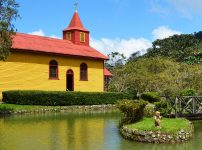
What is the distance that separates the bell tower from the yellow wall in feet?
15.3

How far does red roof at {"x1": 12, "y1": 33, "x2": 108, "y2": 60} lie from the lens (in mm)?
44578

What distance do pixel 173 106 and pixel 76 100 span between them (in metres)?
16.9

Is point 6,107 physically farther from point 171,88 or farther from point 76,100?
point 171,88

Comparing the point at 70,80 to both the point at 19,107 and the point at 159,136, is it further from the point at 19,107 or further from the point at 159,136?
the point at 159,136

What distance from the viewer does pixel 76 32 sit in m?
55.2

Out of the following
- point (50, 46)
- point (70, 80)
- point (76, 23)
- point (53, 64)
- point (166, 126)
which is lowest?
point (166, 126)

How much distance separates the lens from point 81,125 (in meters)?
26.5

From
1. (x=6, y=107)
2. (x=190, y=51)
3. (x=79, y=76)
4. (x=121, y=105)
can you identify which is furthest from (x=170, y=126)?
(x=190, y=51)

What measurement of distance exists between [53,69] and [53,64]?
684 millimetres

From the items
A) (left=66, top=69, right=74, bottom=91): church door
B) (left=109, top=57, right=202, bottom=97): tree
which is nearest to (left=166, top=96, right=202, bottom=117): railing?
(left=109, top=57, right=202, bottom=97): tree

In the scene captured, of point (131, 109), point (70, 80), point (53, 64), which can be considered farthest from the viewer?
point (70, 80)

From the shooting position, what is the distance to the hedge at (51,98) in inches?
1522

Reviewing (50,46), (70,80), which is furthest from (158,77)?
(50,46)

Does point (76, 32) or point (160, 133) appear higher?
point (76, 32)
